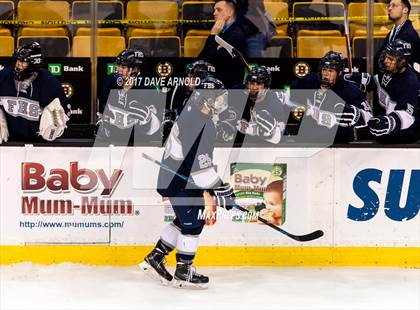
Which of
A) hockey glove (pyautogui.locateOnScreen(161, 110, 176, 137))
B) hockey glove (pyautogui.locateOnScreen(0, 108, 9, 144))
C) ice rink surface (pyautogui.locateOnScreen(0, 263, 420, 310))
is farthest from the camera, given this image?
hockey glove (pyautogui.locateOnScreen(161, 110, 176, 137))

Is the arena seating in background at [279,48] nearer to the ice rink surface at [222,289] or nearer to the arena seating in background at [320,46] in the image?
the arena seating in background at [320,46]

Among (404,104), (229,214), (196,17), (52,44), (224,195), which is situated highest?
(196,17)

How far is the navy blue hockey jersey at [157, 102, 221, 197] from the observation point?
20.8ft

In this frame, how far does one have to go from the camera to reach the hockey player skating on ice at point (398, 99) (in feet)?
23.0

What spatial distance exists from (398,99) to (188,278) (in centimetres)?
187

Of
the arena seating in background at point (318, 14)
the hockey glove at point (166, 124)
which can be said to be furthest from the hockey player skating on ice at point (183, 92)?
the arena seating in background at point (318, 14)

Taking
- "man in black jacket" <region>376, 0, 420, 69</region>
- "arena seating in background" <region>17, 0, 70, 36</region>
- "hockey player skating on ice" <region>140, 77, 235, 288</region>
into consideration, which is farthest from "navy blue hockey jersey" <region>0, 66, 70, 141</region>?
"man in black jacket" <region>376, 0, 420, 69</region>

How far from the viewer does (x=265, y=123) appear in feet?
23.0

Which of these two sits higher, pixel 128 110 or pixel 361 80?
pixel 361 80

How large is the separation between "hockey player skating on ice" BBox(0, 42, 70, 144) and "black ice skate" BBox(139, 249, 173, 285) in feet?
3.40

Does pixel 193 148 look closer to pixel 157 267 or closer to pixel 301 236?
pixel 157 267

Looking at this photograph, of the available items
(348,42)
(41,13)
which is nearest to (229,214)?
(348,42)

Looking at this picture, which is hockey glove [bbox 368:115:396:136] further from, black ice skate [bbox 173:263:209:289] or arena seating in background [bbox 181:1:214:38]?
black ice skate [bbox 173:263:209:289]

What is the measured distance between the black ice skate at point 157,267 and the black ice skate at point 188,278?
7 cm
